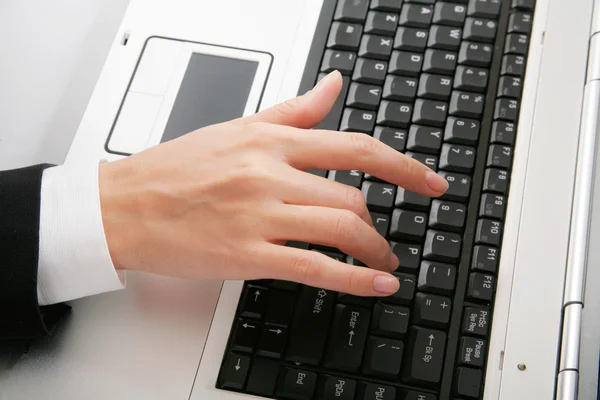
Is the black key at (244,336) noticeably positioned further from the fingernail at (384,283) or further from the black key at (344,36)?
the black key at (344,36)

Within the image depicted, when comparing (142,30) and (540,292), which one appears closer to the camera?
(540,292)

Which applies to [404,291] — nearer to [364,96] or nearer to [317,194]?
[317,194]

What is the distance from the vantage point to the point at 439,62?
2.56 feet

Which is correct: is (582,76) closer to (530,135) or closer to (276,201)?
(530,135)

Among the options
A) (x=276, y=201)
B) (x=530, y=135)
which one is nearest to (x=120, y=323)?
(x=276, y=201)

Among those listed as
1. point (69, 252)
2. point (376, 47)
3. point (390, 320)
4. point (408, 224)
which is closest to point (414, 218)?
point (408, 224)

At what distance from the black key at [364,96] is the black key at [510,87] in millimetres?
136

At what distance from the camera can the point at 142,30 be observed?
83 centimetres

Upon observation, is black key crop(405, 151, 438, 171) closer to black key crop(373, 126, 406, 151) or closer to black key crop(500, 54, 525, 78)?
black key crop(373, 126, 406, 151)

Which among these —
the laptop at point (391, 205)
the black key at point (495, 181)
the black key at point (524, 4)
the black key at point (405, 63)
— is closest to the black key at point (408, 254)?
the laptop at point (391, 205)

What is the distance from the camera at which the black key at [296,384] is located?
2.06 feet

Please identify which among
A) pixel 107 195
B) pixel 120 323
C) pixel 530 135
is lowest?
pixel 120 323

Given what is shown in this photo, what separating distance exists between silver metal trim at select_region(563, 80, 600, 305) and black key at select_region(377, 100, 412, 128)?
18 cm

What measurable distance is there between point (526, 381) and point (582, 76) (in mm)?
349
